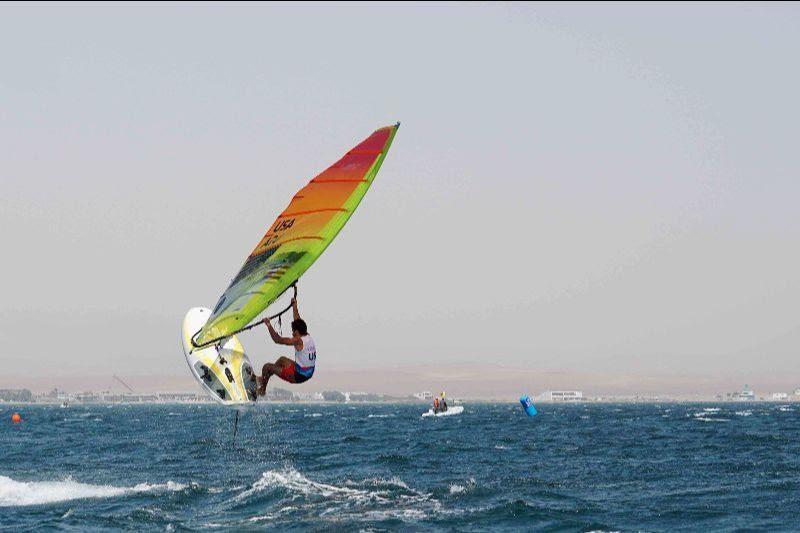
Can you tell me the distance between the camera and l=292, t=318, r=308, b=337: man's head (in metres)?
16.4

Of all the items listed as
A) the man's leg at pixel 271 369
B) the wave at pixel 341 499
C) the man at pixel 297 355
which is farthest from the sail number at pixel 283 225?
the wave at pixel 341 499

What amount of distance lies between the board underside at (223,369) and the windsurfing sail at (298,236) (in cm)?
195

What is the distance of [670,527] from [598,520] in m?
1.65

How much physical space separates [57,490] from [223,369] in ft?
41.0

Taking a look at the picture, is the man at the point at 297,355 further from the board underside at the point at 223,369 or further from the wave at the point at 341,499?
the wave at the point at 341,499

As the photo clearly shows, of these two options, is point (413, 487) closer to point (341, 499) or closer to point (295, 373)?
point (341, 499)

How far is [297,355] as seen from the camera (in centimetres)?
1658

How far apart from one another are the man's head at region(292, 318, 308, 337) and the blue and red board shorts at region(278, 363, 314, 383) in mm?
529

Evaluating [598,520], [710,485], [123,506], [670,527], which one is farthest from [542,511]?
[123,506]

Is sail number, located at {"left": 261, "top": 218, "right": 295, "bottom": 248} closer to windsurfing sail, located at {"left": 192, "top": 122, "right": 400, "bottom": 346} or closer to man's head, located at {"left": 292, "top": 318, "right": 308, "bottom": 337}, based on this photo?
windsurfing sail, located at {"left": 192, "top": 122, "right": 400, "bottom": 346}

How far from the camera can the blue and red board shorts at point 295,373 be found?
1661 centimetres

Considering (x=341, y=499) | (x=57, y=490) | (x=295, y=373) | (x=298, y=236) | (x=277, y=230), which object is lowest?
(x=341, y=499)

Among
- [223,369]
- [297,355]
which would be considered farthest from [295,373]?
[223,369]

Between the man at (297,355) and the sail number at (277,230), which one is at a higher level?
the sail number at (277,230)
